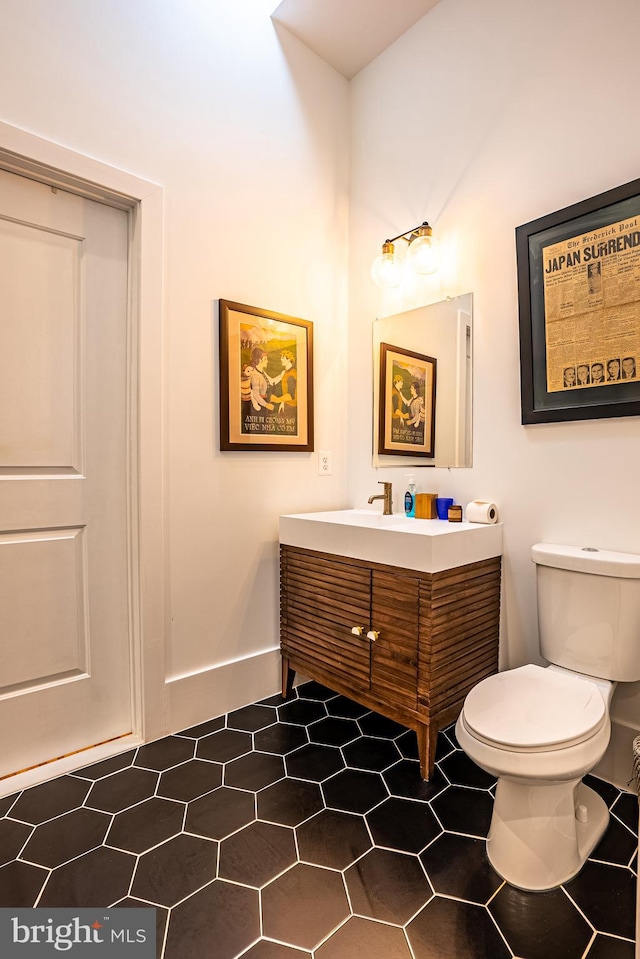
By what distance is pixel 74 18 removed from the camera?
166cm

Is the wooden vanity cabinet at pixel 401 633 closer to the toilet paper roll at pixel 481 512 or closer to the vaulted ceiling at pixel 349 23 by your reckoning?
the toilet paper roll at pixel 481 512

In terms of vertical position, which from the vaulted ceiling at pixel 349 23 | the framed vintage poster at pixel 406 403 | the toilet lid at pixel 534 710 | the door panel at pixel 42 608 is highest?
the vaulted ceiling at pixel 349 23

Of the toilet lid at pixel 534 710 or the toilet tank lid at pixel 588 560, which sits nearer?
the toilet lid at pixel 534 710

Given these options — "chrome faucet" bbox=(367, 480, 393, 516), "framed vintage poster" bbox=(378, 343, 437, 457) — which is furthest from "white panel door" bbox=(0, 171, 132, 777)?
"framed vintage poster" bbox=(378, 343, 437, 457)

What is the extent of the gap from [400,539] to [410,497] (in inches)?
21.1

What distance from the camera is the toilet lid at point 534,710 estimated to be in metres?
1.22

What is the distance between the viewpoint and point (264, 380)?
221 cm

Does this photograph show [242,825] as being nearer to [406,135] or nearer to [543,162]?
[543,162]

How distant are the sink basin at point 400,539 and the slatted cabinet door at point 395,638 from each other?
8cm

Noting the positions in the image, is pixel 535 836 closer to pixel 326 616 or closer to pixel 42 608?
pixel 326 616

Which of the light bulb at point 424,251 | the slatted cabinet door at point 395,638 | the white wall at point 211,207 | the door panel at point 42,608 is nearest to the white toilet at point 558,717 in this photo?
the slatted cabinet door at point 395,638

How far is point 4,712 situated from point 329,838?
114 centimetres

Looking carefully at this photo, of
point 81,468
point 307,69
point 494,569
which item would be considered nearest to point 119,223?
point 81,468

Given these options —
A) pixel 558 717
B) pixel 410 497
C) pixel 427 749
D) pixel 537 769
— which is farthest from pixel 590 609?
pixel 410 497
